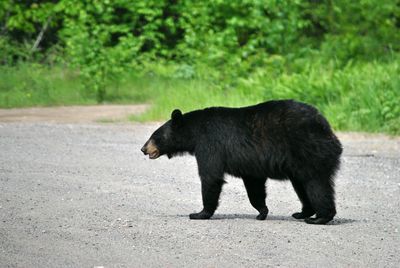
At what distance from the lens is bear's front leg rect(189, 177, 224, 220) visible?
8.24 m

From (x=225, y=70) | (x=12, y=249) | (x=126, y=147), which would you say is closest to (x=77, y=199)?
(x=12, y=249)

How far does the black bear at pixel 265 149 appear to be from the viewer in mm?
7953

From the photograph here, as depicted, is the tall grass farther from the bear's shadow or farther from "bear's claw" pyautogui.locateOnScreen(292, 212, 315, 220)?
"bear's claw" pyautogui.locateOnScreen(292, 212, 315, 220)

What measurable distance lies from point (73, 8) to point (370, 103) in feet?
30.6

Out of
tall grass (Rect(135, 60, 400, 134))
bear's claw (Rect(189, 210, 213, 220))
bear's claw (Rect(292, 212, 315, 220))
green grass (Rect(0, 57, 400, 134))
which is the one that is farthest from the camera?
green grass (Rect(0, 57, 400, 134))

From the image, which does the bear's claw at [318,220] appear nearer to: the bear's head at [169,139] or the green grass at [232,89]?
the bear's head at [169,139]

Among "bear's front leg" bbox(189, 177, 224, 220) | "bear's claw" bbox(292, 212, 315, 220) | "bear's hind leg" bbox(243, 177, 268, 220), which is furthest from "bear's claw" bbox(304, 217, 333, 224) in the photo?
"bear's front leg" bbox(189, 177, 224, 220)

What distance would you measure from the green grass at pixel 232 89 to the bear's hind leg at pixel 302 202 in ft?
25.2

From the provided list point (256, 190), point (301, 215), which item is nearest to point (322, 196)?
point (301, 215)

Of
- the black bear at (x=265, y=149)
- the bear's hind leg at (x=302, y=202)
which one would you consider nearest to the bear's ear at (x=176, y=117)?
the black bear at (x=265, y=149)

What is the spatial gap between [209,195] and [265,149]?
2.20 feet

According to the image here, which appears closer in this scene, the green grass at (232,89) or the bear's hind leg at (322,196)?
the bear's hind leg at (322,196)

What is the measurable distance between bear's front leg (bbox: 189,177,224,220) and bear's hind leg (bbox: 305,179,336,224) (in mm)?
813

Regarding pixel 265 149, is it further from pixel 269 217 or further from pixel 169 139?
pixel 169 139
